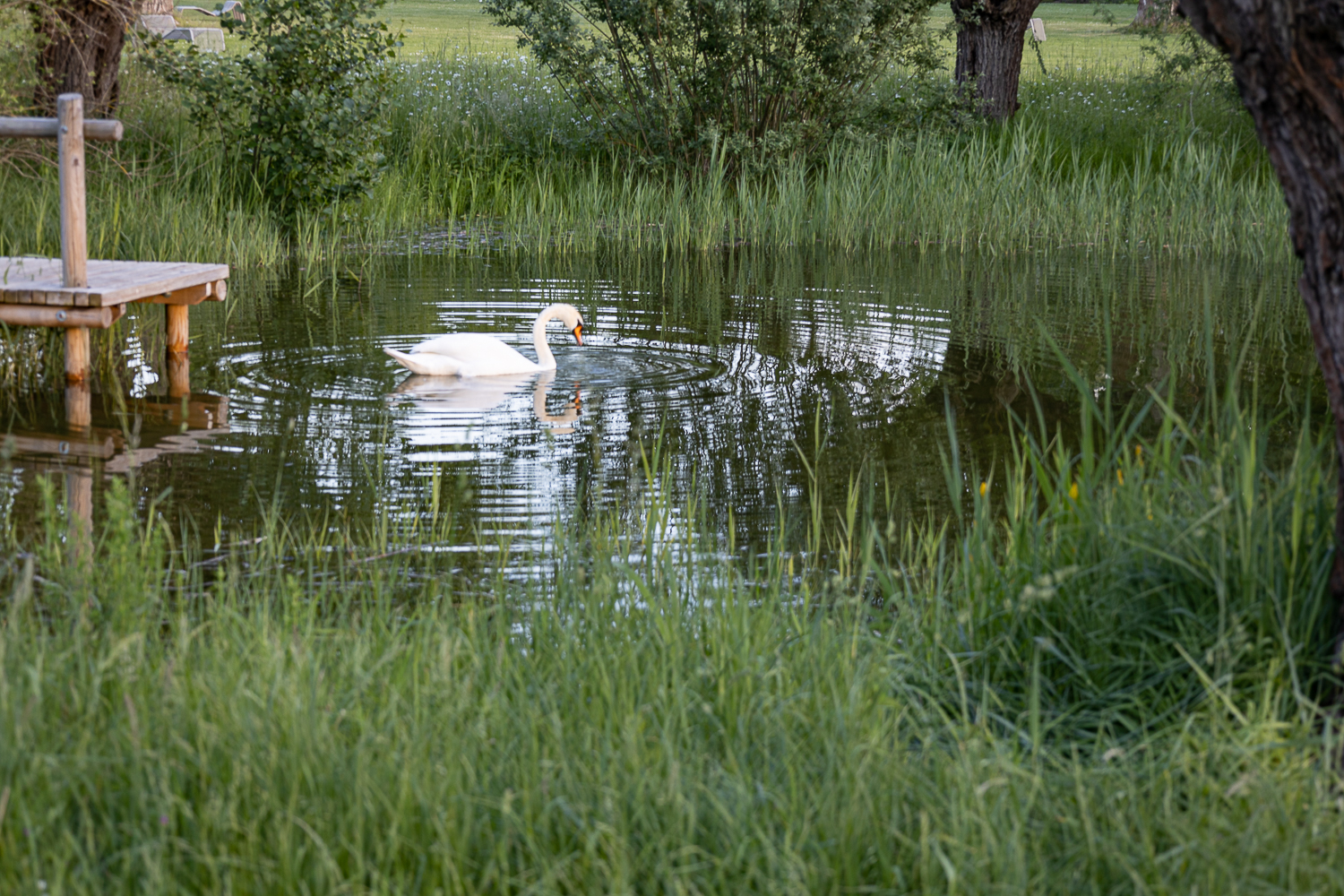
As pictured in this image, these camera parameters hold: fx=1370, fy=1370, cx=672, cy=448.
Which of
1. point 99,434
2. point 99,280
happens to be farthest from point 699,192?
point 99,434

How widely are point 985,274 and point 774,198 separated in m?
3.50

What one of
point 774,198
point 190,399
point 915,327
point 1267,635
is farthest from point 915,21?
point 1267,635

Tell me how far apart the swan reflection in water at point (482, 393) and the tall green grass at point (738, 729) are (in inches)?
130

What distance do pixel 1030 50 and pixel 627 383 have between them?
29.2m

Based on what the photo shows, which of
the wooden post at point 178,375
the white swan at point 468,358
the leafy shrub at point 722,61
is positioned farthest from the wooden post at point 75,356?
the leafy shrub at point 722,61

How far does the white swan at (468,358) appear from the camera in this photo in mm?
8094

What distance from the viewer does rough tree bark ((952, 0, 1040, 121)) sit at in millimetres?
17078

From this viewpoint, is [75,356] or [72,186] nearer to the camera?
[72,186]

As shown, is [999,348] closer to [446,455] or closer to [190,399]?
[446,455]

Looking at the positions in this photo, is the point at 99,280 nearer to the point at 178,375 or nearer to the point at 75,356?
the point at 75,356

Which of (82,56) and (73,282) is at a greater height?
(82,56)

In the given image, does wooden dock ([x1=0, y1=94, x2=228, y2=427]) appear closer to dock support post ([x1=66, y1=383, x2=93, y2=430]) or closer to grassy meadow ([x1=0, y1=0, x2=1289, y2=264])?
dock support post ([x1=66, y1=383, x2=93, y2=430])

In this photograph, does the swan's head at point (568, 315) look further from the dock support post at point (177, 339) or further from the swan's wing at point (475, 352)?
the dock support post at point (177, 339)

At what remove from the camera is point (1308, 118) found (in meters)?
3.23
